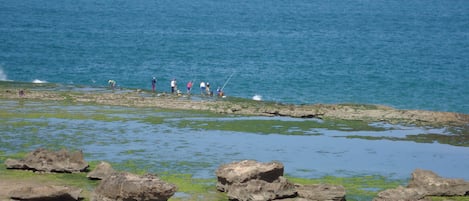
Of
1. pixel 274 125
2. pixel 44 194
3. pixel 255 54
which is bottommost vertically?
pixel 44 194

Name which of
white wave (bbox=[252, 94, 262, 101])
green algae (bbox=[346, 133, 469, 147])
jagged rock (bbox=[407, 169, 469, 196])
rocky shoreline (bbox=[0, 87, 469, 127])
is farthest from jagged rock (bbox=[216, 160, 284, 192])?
white wave (bbox=[252, 94, 262, 101])

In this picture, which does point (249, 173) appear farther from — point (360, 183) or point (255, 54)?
point (255, 54)

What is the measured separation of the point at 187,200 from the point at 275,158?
11610 mm

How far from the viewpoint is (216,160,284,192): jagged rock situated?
36.2 meters

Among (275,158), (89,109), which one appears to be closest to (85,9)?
(89,109)

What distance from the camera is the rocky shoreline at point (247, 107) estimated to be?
60.9m

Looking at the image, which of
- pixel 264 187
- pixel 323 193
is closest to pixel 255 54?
pixel 264 187

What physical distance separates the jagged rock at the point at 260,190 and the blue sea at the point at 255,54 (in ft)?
155

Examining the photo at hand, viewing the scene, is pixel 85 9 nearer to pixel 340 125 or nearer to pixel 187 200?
pixel 340 125

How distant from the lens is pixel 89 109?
197 feet

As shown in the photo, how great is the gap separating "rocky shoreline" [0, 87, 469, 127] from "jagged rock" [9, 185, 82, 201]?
93.5 feet

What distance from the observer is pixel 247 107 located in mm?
63312

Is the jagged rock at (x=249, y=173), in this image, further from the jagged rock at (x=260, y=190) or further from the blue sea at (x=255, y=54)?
the blue sea at (x=255, y=54)

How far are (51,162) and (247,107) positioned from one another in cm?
2549
